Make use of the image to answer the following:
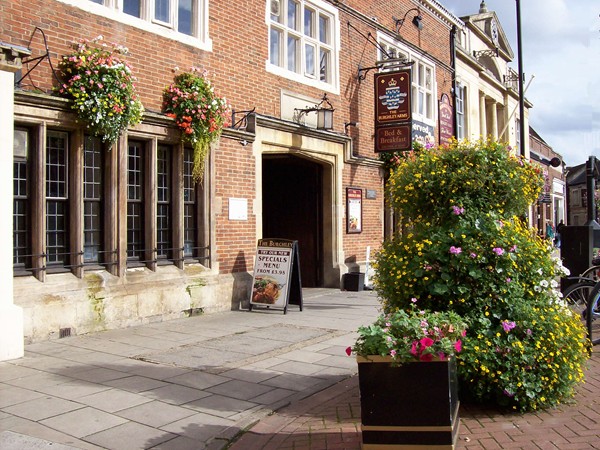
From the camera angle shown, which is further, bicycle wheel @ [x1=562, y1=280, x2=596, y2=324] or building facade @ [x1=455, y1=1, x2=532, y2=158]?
building facade @ [x1=455, y1=1, x2=532, y2=158]

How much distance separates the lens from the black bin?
44.3 feet

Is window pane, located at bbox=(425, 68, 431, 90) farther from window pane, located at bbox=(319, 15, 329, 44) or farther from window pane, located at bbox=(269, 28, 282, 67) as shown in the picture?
window pane, located at bbox=(269, 28, 282, 67)

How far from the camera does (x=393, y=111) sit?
14156 millimetres

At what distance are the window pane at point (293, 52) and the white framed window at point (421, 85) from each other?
4218mm

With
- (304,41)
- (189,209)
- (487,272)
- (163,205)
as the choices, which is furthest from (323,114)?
(487,272)

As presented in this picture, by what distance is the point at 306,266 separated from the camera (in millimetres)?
14383

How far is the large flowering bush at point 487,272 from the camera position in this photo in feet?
15.2

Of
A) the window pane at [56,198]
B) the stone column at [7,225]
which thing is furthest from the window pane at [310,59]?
the stone column at [7,225]

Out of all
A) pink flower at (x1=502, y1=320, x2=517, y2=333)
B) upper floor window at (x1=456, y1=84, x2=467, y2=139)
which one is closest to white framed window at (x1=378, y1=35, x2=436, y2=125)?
upper floor window at (x1=456, y1=84, x2=467, y2=139)

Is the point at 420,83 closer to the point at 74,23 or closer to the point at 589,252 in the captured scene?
the point at 589,252

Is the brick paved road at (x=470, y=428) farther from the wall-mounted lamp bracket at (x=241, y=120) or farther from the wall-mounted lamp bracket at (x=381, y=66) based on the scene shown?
the wall-mounted lamp bracket at (x=381, y=66)

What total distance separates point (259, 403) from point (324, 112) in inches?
346

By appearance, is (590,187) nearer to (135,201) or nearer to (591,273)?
(591,273)

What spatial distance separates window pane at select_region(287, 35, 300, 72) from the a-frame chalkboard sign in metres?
4.24
